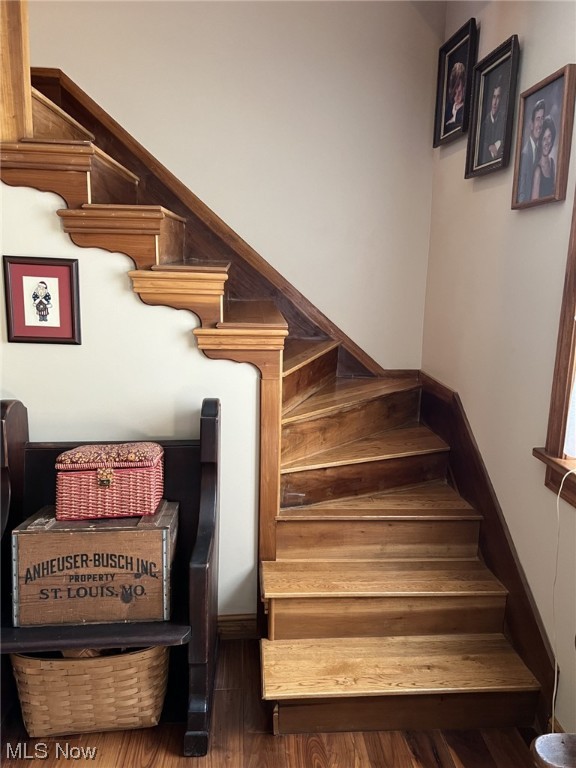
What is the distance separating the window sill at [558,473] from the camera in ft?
5.29

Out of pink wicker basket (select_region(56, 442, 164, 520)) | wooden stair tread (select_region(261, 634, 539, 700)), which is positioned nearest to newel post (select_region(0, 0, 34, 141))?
pink wicker basket (select_region(56, 442, 164, 520))

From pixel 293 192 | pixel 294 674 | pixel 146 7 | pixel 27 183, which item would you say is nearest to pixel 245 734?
pixel 294 674

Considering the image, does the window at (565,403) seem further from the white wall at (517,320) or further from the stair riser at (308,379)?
the stair riser at (308,379)

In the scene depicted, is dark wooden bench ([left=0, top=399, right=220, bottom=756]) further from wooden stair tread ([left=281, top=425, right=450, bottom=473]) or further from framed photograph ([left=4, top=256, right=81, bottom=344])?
wooden stair tread ([left=281, top=425, right=450, bottom=473])

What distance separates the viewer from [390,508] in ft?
7.14

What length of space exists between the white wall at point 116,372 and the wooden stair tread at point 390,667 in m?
0.67

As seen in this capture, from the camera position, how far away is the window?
5.33 ft

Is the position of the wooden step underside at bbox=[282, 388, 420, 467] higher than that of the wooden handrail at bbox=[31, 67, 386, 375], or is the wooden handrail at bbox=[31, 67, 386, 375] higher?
the wooden handrail at bbox=[31, 67, 386, 375]

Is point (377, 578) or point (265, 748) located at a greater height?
point (377, 578)

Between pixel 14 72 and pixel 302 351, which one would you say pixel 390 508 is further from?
pixel 14 72

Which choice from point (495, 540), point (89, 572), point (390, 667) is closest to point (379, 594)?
point (390, 667)

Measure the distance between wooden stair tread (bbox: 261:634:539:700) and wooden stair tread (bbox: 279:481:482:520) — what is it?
0.41 m

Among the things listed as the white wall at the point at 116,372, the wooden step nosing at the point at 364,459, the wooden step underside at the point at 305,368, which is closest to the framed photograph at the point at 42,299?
the white wall at the point at 116,372

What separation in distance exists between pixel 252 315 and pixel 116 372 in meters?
0.61
